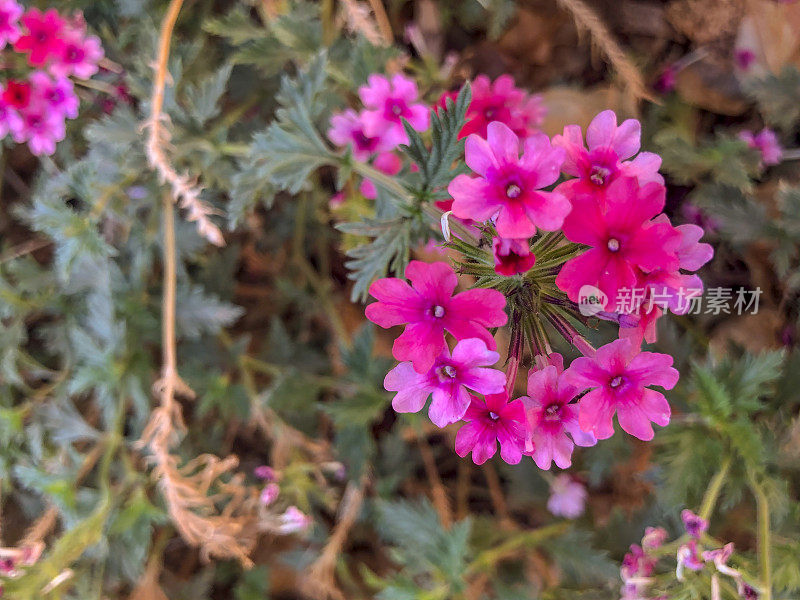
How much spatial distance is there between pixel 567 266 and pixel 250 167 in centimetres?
61

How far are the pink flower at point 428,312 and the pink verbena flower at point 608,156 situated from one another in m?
0.20

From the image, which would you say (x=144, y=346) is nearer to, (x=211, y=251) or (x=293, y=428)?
(x=211, y=251)

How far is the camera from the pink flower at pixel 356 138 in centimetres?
119

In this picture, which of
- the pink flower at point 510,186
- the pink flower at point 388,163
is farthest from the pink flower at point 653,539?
the pink flower at point 388,163

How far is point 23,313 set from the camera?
59.3 inches

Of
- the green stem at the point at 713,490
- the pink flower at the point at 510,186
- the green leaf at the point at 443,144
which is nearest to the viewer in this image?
the pink flower at the point at 510,186

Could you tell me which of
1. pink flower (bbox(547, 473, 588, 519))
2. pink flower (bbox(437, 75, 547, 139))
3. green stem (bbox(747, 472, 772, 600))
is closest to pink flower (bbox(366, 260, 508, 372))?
pink flower (bbox(437, 75, 547, 139))

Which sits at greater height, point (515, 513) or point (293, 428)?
point (293, 428)

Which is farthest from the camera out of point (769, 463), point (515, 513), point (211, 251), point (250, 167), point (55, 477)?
point (515, 513)

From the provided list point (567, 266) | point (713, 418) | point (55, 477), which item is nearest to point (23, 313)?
point (55, 477)

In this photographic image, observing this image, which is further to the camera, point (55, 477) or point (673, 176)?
point (673, 176)

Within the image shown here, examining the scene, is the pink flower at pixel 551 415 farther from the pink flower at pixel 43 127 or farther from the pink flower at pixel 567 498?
the pink flower at pixel 43 127

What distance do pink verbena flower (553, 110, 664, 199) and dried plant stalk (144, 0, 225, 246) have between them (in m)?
0.62

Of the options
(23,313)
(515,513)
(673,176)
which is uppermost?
(23,313)
